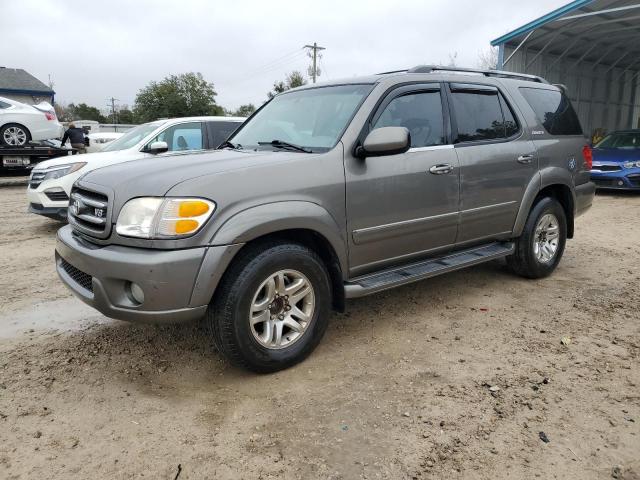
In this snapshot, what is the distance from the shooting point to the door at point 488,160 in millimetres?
4188

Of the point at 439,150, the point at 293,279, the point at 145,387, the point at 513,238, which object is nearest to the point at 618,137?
the point at 513,238

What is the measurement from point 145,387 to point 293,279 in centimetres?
111

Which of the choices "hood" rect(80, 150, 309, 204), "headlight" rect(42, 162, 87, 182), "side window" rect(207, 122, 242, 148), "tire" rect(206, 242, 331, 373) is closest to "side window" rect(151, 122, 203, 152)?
"side window" rect(207, 122, 242, 148)

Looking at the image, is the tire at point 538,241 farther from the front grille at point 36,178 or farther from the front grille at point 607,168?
the front grille at point 607,168

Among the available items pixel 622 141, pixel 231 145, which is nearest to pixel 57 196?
pixel 231 145

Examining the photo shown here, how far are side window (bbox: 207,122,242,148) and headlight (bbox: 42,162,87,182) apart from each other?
1835 mm

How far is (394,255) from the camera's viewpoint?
3.79 m

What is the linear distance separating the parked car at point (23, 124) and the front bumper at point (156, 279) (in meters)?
11.2

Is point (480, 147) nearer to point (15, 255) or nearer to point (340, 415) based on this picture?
point (340, 415)

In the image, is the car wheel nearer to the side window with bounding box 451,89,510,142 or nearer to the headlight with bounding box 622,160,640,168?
the side window with bounding box 451,89,510,142

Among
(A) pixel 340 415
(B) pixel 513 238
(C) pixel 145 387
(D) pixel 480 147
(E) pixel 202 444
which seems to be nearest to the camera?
(E) pixel 202 444

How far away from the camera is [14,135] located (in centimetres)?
1221

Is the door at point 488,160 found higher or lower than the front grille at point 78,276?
higher

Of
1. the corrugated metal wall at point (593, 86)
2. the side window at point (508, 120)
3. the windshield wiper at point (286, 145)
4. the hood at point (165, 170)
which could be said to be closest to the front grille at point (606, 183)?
the corrugated metal wall at point (593, 86)
